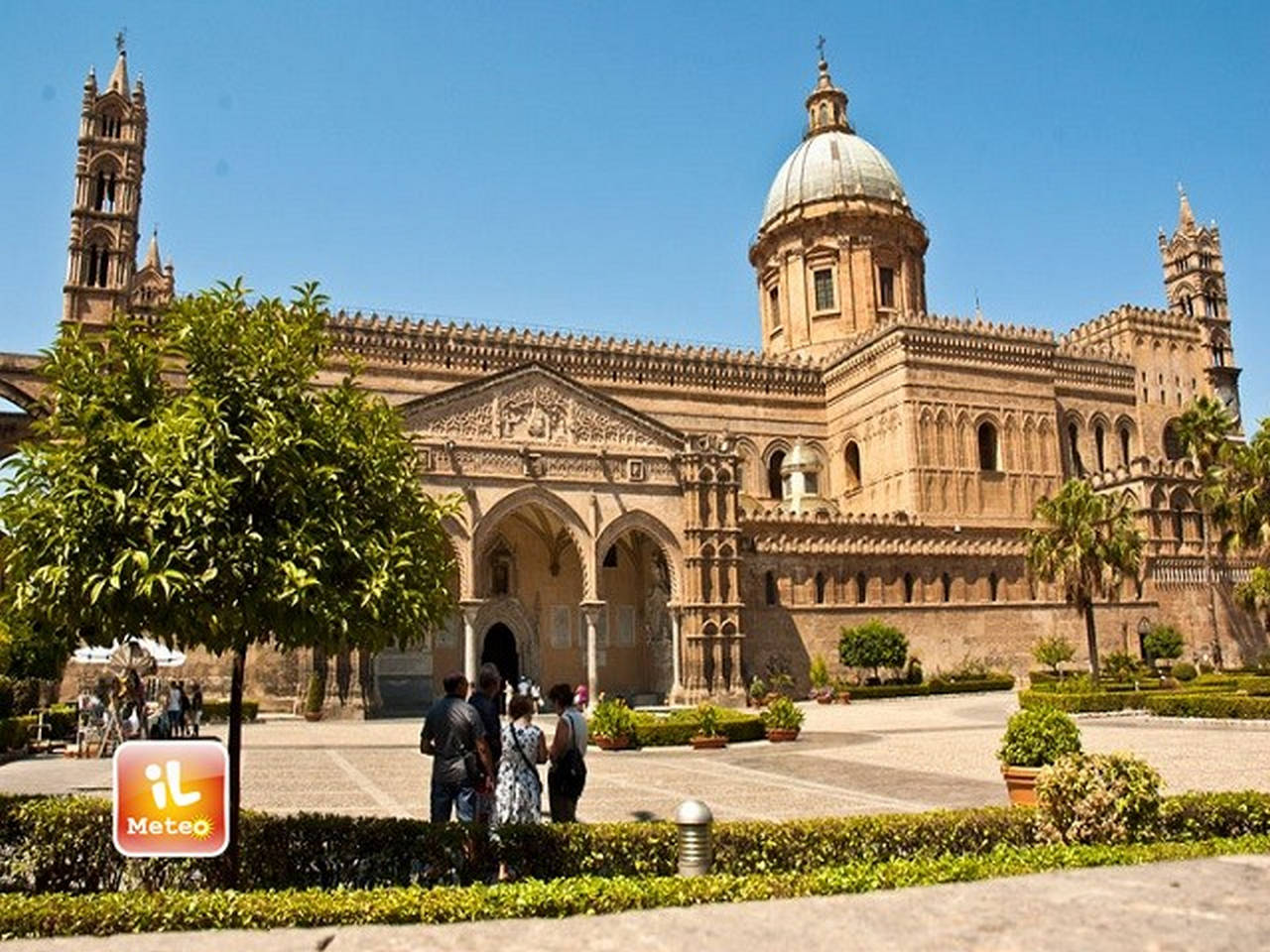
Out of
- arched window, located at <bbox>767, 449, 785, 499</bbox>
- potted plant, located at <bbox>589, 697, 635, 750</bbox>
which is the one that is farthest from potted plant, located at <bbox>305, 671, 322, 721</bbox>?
arched window, located at <bbox>767, 449, 785, 499</bbox>

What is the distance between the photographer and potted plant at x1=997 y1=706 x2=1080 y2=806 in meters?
11.7

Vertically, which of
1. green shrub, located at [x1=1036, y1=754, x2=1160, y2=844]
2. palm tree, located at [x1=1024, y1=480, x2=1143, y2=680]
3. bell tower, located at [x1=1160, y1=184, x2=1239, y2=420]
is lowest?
green shrub, located at [x1=1036, y1=754, x2=1160, y2=844]

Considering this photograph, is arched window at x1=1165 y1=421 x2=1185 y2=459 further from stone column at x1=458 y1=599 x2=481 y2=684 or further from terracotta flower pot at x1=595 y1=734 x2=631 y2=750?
terracotta flower pot at x1=595 y1=734 x2=631 y2=750

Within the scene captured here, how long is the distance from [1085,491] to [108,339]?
109 ft

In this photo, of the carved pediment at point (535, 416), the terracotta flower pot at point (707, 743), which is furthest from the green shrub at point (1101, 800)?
the carved pediment at point (535, 416)

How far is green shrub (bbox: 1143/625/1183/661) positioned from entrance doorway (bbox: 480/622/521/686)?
26274mm

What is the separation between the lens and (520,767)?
32.6ft

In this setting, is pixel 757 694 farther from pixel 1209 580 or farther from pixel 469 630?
pixel 1209 580

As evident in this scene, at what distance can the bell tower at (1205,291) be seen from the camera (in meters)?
59.8

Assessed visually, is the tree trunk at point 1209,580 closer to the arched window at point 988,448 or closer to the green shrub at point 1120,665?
the green shrub at point 1120,665

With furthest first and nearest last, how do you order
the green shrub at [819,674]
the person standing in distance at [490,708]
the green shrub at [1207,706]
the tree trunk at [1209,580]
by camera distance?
1. the tree trunk at [1209,580]
2. the green shrub at [819,674]
3. the green shrub at [1207,706]
4. the person standing in distance at [490,708]

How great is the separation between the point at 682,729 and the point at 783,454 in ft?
95.6

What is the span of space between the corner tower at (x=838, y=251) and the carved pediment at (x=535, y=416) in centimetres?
2014

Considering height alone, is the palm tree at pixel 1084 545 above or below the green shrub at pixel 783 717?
above
